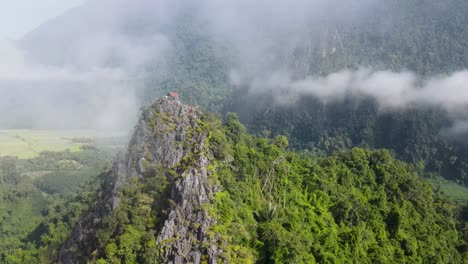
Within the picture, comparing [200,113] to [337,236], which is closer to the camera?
[337,236]

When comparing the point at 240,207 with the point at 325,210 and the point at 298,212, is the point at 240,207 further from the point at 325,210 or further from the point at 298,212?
the point at 325,210

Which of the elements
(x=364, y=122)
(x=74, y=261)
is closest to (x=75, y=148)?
(x=364, y=122)

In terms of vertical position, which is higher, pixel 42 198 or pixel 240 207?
pixel 240 207

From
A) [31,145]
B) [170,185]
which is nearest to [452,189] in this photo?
[170,185]

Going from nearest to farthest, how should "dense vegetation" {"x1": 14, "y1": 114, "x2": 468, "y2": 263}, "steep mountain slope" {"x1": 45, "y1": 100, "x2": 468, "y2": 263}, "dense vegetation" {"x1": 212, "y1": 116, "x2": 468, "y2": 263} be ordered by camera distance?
"steep mountain slope" {"x1": 45, "y1": 100, "x2": 468, "y2": 263} → "dense vegetation" {"x1": 14, "y1": 114, "x2": 468, "y2": 263} → "dense vegetation" {"x1": 212, "y1": 116, "x2": 468, "y2": 263}

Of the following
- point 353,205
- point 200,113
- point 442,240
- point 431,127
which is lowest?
point 442,240

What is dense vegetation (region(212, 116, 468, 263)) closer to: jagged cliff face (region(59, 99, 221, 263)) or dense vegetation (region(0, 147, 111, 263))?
jagged cliff face (region(59, 99, 221, 263))

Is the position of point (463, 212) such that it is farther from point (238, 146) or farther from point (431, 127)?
point (431, 127)

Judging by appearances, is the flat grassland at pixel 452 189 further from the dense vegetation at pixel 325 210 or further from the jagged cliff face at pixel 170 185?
the jagged cliff face at pixel 170 185

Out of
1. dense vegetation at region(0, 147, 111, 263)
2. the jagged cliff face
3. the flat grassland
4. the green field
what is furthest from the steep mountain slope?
the green field
